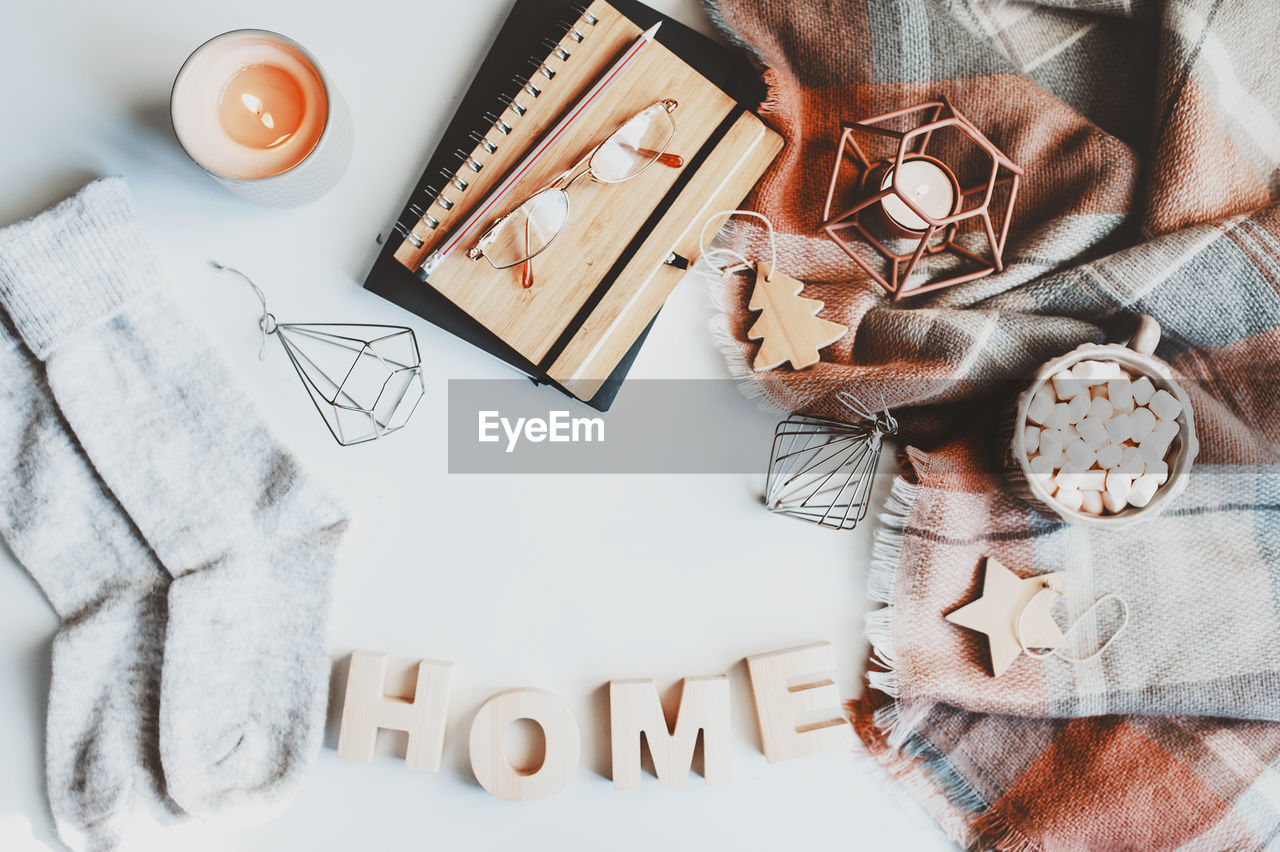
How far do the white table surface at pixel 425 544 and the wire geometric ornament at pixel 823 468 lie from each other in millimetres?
23

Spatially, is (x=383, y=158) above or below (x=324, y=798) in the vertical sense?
above

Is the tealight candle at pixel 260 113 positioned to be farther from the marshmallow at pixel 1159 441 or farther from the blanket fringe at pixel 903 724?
the marshmallow at pixel 1159 441

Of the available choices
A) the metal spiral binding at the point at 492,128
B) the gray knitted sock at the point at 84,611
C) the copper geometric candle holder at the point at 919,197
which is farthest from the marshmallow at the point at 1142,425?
the gray knitted sock at the point at 84,611

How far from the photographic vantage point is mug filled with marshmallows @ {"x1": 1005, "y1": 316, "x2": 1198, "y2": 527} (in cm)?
74

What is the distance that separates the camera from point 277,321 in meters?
0.81

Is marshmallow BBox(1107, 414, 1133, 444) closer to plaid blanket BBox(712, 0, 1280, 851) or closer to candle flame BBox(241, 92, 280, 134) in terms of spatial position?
plaid blanket BBox(712, 0, 1280, 851)

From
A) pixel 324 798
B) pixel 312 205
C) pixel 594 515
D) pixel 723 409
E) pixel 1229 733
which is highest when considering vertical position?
pixel 312 205

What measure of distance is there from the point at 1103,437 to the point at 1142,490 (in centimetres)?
6

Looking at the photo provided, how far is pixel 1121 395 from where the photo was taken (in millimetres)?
746

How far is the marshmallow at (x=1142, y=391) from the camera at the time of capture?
75 cm

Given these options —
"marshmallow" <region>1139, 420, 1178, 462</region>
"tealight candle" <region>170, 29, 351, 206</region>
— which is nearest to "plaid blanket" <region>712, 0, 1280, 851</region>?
"marshmallow" <region>1139, 420, 1178, 462</region>

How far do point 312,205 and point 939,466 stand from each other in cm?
67

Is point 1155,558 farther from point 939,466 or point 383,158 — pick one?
point 383,158

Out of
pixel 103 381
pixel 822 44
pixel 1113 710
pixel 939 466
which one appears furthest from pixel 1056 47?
pixel 103 381
